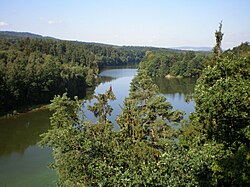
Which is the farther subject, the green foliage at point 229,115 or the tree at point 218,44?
the tree at point 218,44

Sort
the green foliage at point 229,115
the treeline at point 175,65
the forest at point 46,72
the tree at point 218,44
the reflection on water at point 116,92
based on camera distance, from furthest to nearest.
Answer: the treeline at point 175,65
the forest at point 46,72
the reflection on water at point 116,92
the tree at point 218,44
the green foliage at point 229,115

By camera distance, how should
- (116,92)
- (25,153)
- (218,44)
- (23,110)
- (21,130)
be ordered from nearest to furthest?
1. (218,44)
2. (25,153)
3. (21,130)
4. (23,110)
5. (116,92)

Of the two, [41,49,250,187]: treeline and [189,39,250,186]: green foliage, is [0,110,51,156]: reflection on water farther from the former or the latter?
[189,39,250,186]: green foliage

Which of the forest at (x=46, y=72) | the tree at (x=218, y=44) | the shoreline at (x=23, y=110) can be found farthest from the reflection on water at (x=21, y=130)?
the tree at (x=218, y=44)

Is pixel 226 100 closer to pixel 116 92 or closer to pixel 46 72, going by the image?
pixel 46 72

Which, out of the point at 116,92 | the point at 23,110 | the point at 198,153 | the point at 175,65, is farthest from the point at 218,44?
the point at 175,65

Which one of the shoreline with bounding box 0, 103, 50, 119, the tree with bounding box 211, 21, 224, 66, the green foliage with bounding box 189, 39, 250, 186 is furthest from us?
the shoreline with bounding box 0, 103, 50, 119

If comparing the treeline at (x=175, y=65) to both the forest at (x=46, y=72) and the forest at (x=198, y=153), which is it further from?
the forest at (x=198, y=153)

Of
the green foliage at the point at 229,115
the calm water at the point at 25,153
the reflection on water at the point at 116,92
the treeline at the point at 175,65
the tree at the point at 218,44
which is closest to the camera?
the green foliage at the point at 229,115

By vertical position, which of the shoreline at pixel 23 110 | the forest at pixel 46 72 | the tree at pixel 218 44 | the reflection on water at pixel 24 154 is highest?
the tree at pixel 218 44

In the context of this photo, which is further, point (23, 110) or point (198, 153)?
point (23, 110)

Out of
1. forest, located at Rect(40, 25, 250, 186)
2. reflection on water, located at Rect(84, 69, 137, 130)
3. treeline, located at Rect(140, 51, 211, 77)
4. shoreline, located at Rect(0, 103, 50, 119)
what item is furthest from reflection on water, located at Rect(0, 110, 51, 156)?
treeline, located at Rect(140, 51, 211, 77)

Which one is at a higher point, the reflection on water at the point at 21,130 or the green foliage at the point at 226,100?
the green foliage at the point at 226,100

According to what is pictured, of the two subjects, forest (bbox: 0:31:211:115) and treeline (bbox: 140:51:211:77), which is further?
treeline (bbox: 140:51:211:77)
